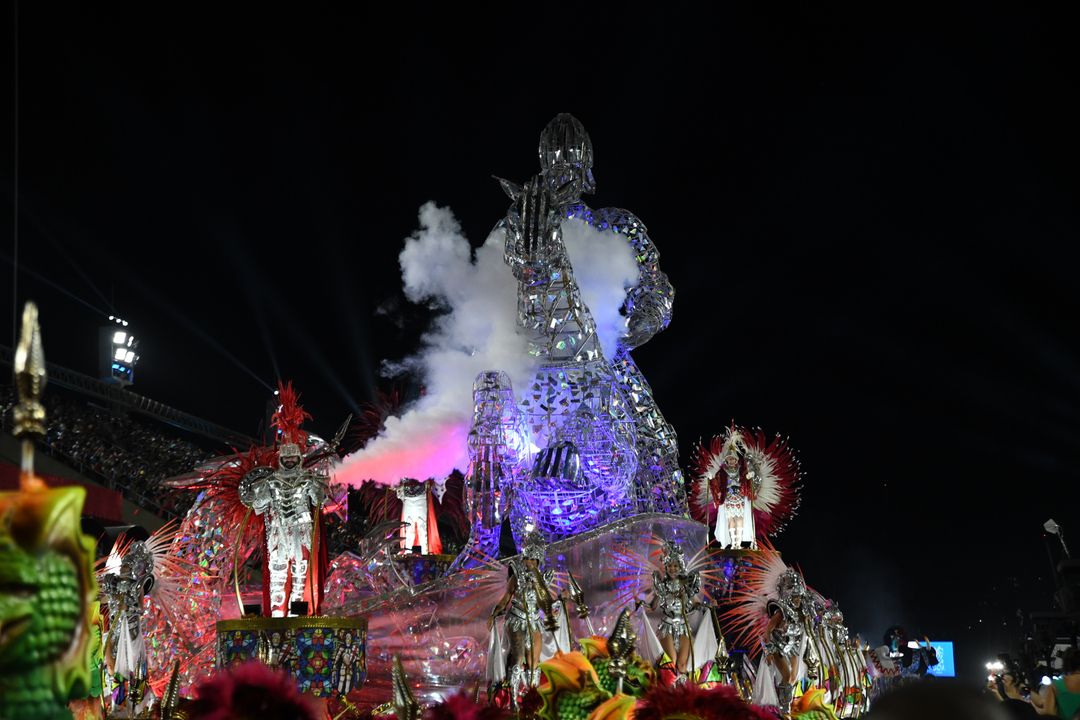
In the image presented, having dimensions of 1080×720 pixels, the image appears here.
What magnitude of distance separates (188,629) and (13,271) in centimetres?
801

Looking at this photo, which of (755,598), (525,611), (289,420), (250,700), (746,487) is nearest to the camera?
(250,700)

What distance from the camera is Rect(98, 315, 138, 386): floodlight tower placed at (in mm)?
18250

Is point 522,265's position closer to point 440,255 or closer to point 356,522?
point 440,255

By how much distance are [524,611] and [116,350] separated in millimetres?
11222

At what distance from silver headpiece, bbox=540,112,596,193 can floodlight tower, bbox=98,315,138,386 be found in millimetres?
8438

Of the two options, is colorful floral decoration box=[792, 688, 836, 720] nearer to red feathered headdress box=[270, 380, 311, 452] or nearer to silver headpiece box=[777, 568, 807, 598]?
silver headpiece box=[777, 568, 807, 598]

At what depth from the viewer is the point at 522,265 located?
12820mm

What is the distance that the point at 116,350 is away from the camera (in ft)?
60.1

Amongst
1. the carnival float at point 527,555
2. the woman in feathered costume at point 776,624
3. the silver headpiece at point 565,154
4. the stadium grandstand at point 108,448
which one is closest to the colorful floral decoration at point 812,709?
the carnival float at point 527,555

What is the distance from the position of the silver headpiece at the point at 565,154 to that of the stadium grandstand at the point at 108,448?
582cm

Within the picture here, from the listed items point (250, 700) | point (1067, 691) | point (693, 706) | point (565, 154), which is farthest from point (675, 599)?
point (250, 700)

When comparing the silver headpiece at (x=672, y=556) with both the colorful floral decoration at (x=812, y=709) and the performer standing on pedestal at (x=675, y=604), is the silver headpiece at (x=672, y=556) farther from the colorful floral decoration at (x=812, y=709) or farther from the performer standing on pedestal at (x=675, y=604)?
the colorful floral decoration at (x=812, y=709)

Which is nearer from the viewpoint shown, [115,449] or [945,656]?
[115,449]

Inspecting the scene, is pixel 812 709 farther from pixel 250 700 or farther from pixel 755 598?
pixel 755 598
